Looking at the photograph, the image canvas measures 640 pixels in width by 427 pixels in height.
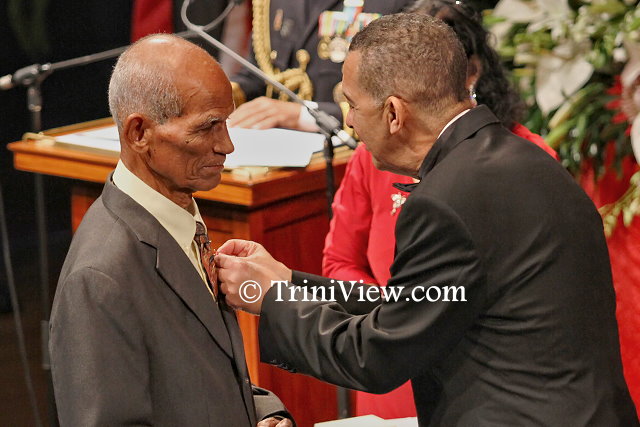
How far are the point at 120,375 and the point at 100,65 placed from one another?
3.88 metres

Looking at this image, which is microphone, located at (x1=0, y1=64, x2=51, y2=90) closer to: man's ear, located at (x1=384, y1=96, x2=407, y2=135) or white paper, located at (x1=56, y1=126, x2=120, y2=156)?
white paper, located at (x1=56, y1=126, x2=120, y2=156)

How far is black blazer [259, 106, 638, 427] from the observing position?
5.67ft

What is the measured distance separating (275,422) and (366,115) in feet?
1.89

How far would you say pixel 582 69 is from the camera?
2.38 m

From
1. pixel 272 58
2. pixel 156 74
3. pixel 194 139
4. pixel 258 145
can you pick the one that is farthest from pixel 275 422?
pixel 272 58

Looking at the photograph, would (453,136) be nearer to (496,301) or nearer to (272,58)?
(496,301)

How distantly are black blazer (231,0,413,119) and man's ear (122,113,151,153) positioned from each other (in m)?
1.50

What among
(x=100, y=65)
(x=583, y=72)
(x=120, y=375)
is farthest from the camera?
(x=100, y=65)

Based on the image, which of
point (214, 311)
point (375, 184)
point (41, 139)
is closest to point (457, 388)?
point (214, 311)

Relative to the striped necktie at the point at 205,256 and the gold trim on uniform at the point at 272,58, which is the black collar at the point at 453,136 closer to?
the striped necktie at the point at 205,256

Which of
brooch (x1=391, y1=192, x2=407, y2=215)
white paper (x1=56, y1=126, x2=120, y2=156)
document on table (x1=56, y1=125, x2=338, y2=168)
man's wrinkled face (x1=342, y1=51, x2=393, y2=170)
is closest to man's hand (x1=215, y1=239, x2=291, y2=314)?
man's wrinkled face (x1=342, y1=51, x2=393, y2=170)

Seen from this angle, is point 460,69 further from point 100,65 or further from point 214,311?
point 100,65

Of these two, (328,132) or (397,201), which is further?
(328,132)

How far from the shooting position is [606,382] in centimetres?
181
